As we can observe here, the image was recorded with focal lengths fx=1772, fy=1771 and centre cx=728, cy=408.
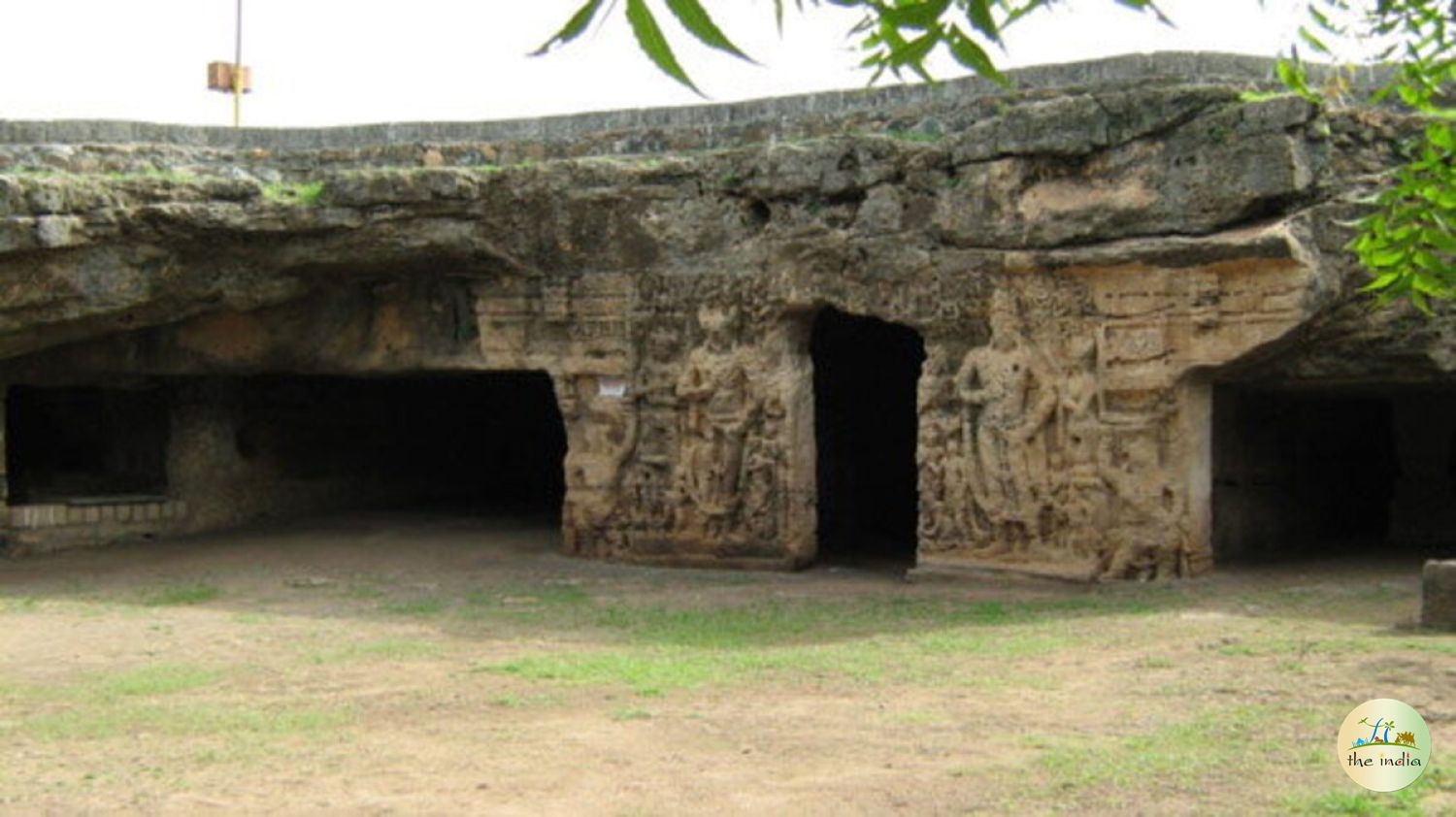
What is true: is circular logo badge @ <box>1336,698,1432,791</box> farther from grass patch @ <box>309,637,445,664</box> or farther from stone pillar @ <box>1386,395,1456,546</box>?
stone pillar @ <box>1386,395,1456,546</box>

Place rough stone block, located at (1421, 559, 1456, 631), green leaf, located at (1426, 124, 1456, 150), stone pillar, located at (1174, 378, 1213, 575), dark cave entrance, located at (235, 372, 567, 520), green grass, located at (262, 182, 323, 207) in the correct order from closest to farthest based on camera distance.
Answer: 1. green leaf, located at (1426, 124, 1456, 150)
2. rough stone block, located at (1421, 559, 1456, 631)
3. stone pillar, located at (1174, 378, 1213, 575)
4. green grass, located at (262, 182, 323, 207)
5. dark cave entrance, located at (235, 372, 567, 520)

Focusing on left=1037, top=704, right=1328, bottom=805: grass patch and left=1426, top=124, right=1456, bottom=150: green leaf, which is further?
left=1037, top=704, right=1328, bottom=805: grass patch

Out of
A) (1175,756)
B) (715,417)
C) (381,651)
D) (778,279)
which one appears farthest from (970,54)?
(715,417)

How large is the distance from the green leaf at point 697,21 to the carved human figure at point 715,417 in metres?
9.95

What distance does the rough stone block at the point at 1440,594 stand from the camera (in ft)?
26.4

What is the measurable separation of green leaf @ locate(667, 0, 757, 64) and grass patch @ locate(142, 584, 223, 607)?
982 centimetres

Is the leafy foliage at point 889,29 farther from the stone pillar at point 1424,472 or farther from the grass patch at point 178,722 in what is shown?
the stone pillar at point 1424,472

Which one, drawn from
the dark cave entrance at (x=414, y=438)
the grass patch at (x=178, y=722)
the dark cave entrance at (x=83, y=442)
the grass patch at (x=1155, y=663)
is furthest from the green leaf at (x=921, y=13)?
the dark cave entrance at (x=414, y=438)

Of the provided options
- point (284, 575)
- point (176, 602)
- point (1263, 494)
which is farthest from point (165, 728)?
point (1263, 494)

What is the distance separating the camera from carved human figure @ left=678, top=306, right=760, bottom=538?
38.7 feet

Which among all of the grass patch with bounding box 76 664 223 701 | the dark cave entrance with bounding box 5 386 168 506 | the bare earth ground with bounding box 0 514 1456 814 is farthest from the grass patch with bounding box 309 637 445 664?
the dark cave entrance with bounding box 5 386 168 506

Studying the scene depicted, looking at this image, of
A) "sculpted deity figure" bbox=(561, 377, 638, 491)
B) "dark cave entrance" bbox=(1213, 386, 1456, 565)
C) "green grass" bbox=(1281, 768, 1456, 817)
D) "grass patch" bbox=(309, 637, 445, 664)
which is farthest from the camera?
"sculpted deity figure" bbox=(561, 377, 638, 491)

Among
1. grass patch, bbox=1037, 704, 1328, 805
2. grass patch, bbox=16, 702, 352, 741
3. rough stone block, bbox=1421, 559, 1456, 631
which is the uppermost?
rough stone block, bbox=1421, 559, 1456, 631

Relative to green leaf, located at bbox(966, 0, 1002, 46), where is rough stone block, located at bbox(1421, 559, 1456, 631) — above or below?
below
